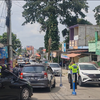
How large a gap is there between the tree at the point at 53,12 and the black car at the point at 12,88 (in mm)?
37653

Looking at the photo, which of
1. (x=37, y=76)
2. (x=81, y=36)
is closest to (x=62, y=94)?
(x=37, y=76)

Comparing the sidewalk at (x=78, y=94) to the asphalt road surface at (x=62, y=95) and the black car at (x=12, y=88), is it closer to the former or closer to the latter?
the asphalt road surface at (x=62, y=95)

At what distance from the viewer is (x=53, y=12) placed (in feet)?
156

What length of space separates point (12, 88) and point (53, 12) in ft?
132

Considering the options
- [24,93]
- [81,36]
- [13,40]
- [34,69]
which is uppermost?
[13,40]

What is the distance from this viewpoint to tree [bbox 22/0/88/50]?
156 ft

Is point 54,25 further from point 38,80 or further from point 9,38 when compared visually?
point 38,80

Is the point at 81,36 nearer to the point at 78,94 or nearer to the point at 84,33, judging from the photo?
the point at 84,33

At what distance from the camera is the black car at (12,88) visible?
8.54 m

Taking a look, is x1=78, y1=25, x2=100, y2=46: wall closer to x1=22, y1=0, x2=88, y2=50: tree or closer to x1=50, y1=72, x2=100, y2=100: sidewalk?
x1=22, y1=0, x2=88, y2=50: tree

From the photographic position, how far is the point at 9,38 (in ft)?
54.6

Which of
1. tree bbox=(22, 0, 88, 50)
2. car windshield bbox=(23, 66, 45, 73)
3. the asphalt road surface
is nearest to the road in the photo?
the asphalt road surface

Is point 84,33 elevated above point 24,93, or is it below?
above

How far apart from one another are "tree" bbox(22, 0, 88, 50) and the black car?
1482 inches
